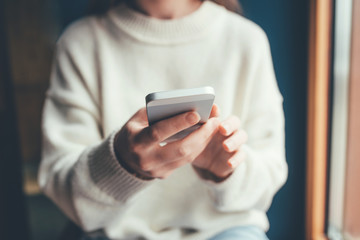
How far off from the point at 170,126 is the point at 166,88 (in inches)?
11.3

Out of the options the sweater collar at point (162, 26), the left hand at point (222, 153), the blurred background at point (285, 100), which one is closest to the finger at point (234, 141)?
the left hand at point (222, 153)

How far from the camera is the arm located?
60cm

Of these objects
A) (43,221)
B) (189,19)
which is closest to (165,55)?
(189,19)

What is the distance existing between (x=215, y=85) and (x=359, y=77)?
0.34 meters

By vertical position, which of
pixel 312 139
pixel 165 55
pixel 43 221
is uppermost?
pixel 165 55

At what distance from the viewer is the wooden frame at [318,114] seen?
0.83 metres

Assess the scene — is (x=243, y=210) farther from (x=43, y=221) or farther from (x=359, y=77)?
(x=43, y=221)

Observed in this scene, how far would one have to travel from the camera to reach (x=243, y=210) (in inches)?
25.5

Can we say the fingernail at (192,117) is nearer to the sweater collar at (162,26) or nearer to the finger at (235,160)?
the finger at (235,160)

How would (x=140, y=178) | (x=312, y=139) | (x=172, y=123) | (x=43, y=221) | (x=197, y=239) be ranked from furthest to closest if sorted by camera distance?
(x=43, y=221)
(x=312, y=139)
(x=197, y=239)
(x=140, y=178)
(x=172, y=123)

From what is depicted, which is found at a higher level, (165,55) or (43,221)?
(165,55)

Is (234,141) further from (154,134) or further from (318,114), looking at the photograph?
(318,114)

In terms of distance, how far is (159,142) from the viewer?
0.41 meters

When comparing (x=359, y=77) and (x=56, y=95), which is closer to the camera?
(x=56, y=95)
